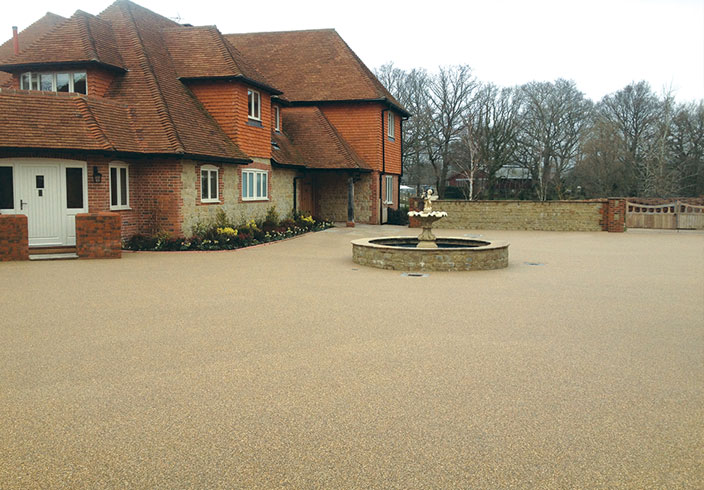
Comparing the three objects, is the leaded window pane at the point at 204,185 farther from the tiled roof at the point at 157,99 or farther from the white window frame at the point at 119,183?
the white window frame at the point at 119,183

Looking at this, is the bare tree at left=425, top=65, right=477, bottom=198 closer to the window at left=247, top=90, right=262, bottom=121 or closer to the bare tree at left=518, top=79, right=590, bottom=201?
the bare tree at left=518, top=79, right=590, bottom=201

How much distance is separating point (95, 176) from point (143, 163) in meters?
1.92

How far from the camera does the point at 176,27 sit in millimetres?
25219

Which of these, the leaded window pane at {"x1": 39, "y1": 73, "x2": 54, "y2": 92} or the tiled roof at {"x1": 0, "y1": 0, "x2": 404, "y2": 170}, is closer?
the tiled roof at {"x1": 0, "y1": 0, "x2": 404, "y2": 170}

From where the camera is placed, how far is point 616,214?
29.1 meters

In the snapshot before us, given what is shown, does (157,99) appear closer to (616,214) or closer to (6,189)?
(6,189)

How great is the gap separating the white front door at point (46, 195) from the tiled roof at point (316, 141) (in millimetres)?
11673

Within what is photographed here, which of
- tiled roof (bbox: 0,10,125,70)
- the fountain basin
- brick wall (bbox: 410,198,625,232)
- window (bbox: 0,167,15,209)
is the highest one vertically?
tiled roof (bbox: 0,10,125,70)

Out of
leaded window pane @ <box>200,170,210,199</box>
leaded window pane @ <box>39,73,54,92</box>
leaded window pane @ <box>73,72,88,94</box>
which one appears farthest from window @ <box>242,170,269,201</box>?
leaded window pane @ <box>39,73,54,92</box>

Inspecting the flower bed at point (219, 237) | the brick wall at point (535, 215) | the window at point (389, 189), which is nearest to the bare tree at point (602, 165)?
the brick wall at point (535, 215)

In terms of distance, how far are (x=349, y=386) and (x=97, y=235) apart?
1252cm

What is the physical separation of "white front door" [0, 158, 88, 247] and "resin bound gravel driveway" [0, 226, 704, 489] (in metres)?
6.15

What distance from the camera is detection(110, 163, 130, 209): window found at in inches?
755

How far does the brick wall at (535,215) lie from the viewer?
29.5 metres
